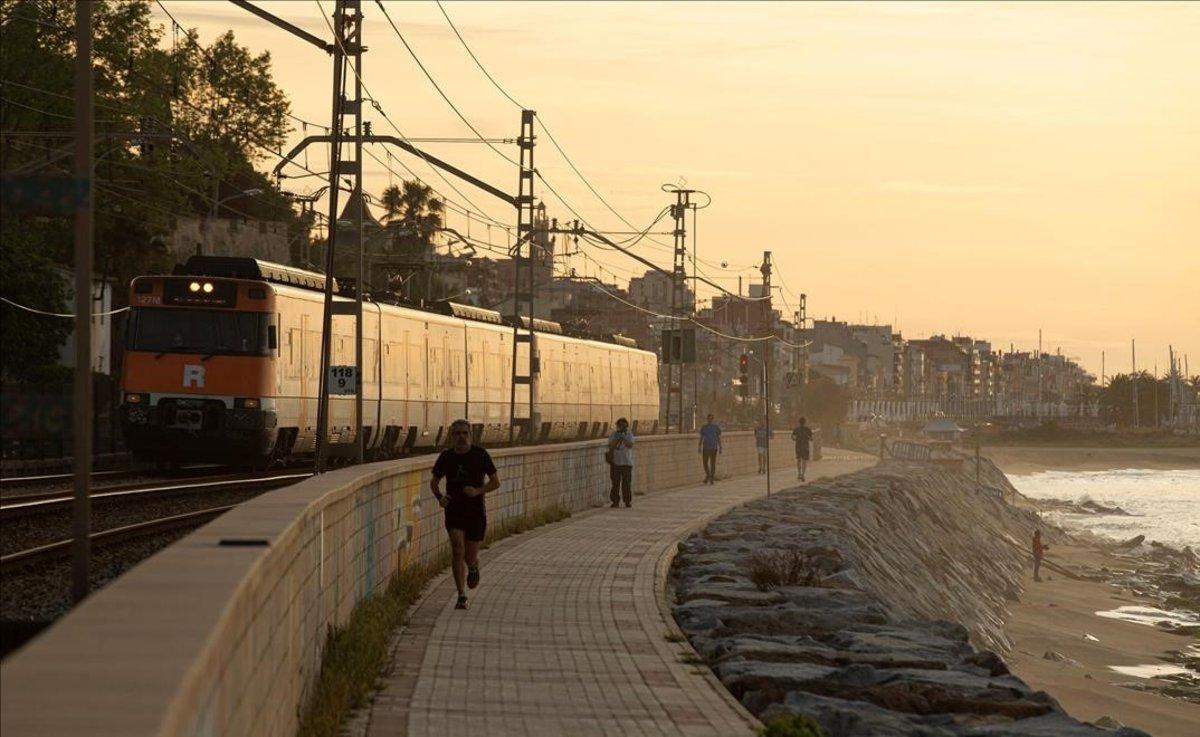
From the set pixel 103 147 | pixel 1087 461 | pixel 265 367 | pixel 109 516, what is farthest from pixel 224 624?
pixel 1087 461

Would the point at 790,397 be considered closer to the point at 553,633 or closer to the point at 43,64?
the point at 43,64

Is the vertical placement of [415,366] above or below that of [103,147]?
below

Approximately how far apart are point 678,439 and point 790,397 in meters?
106

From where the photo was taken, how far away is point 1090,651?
36.8 metres

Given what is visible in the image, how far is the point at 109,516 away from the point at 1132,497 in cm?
11932

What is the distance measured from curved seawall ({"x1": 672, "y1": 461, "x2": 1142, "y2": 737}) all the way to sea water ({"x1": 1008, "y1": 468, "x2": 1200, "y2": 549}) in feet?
155

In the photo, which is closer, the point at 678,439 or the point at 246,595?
the point at 246,595

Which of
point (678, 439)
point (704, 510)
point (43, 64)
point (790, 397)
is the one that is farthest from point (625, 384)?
point (790, 397)

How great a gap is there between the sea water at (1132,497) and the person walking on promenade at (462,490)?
230 ft

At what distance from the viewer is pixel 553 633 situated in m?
15.5

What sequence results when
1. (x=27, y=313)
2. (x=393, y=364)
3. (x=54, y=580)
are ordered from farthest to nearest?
(x=27, y=313) → (x=393, y=364) → (x=54, y=580)

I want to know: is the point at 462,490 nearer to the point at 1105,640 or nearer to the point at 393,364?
the point at 393,364

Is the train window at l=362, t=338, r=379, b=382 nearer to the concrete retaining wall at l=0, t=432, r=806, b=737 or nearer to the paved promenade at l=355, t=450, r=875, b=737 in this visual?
the paved promenade at l=355, t=450, r=875, b=737

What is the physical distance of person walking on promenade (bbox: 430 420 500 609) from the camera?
16.1 m
